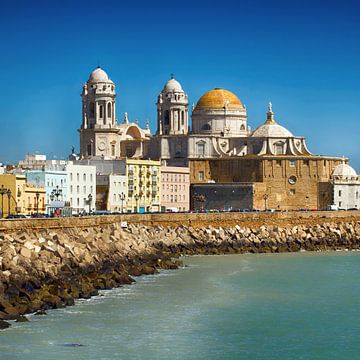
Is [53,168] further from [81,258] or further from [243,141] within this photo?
[81,258]

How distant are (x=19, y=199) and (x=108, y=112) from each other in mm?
26759

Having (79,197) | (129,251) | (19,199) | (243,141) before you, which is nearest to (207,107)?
(243,141)

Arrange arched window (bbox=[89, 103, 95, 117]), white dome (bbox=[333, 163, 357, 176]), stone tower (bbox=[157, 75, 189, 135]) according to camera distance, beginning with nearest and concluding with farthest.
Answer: arched window (bbox=[89, 103, 95, 117]), white dome (bbox=[333, 163, 357, 176]), stone tower (bbox=[157, 75, 189, 135])

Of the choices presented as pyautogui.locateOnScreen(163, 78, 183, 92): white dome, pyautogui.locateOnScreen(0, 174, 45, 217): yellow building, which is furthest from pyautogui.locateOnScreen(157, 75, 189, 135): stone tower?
pyautogui.locateOnScreen(0, 174, 45, 217): yellow building

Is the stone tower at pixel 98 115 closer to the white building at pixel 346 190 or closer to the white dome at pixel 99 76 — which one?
the white dome at pixel 99 76

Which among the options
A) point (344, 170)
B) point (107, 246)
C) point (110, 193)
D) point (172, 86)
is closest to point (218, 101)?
point (172, 86)

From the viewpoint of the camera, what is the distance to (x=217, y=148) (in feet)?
323

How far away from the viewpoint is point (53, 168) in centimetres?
Answer: 7912

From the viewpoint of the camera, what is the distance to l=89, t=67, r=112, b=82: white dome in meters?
93.4

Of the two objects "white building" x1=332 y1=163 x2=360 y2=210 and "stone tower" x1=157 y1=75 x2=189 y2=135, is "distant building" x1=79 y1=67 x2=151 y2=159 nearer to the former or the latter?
"stone tower" x1=157 y1=75 x2=189 y2=135

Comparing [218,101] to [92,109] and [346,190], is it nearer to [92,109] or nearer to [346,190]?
[92,109]

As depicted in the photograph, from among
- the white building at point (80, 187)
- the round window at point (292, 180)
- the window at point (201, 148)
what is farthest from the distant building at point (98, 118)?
the round window at point (292, 180)

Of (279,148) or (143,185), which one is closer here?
(143,185)

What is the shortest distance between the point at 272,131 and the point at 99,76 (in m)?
15.2
